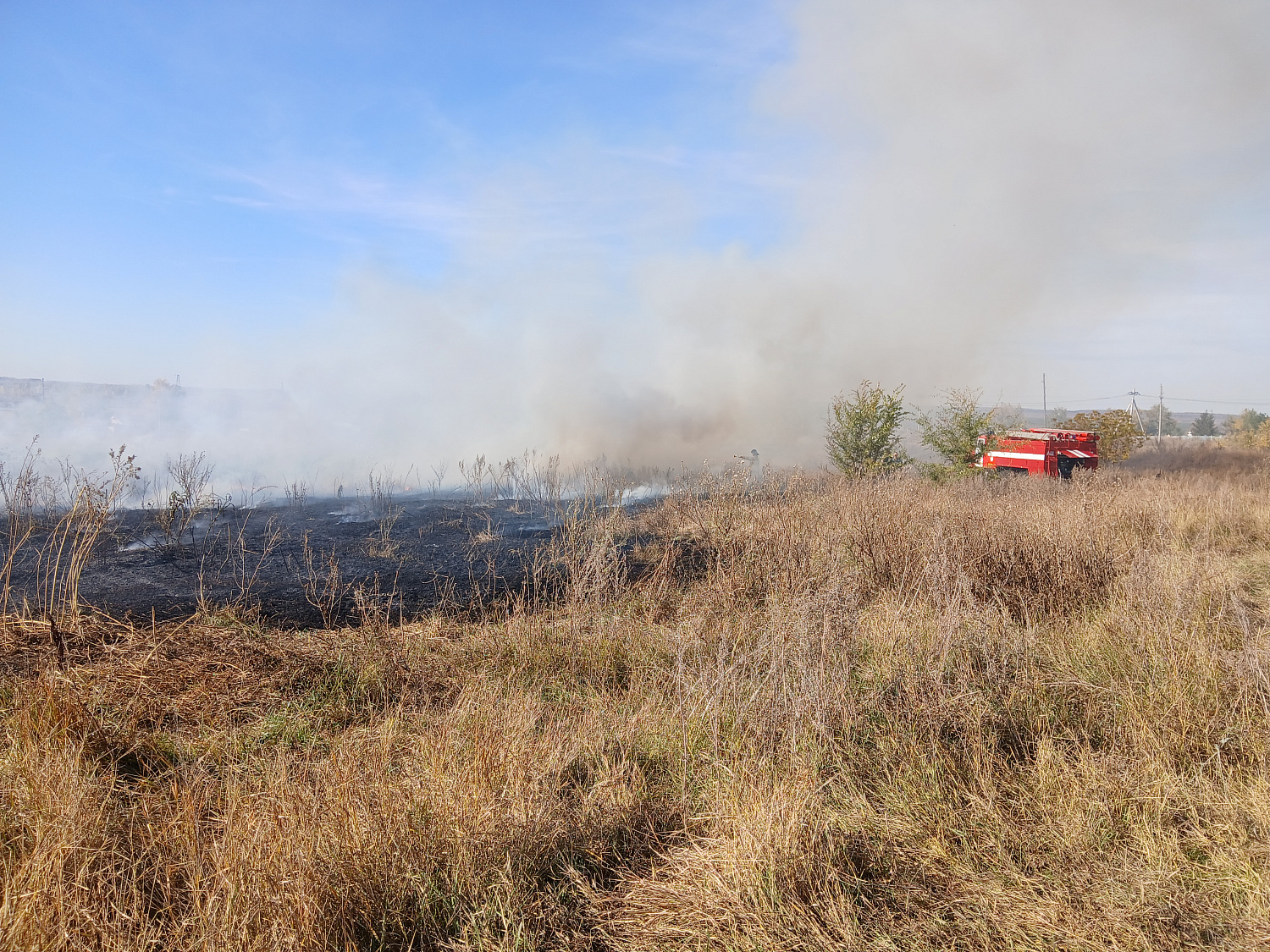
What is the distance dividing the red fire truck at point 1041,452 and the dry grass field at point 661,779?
9.83 metres

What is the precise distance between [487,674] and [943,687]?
2831 millimetres

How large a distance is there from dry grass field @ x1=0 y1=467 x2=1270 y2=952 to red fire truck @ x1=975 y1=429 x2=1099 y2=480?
9833 mm

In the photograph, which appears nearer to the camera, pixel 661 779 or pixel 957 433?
pixel 661 779

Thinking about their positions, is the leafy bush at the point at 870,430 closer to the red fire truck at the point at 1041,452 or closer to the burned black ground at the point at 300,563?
the red fire truck at the point at 1041,452

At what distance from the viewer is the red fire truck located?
1456cm

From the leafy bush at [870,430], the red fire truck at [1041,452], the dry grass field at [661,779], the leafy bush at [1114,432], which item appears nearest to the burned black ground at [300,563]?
the dry grass field at [661,779]

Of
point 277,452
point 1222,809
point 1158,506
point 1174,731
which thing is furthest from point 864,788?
point 277,452

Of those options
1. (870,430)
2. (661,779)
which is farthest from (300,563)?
(870,430)

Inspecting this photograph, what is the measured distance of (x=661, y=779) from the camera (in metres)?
3.09

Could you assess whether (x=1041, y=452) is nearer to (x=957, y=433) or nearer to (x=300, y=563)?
(x=957, y=433)

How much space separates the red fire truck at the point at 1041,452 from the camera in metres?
14.6

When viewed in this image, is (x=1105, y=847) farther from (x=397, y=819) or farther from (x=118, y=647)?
(x=118, y=647)

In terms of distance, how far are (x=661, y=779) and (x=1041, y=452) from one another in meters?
14.5

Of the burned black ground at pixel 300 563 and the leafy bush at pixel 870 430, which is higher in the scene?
the leafy bush at pixel 870 430
